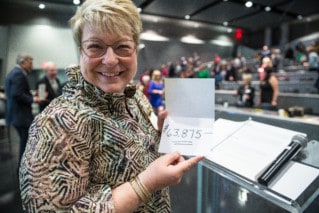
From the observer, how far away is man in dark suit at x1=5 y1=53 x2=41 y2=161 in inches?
50.3

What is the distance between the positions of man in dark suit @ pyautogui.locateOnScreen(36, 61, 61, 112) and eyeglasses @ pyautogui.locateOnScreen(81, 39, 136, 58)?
784 mm

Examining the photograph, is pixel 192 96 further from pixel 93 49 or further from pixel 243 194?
pixel 243 194

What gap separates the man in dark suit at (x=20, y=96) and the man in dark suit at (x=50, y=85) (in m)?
0.05

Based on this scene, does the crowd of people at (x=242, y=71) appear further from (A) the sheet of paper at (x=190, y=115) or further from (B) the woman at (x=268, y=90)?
(A) the sheet of paper at (x=190, y=115)

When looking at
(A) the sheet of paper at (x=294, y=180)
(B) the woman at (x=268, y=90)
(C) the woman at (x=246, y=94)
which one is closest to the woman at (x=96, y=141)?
(A) the sheet of paper at (x=294, y=180)

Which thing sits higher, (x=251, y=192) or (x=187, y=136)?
(x=187, y=136)

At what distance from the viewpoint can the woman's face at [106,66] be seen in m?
0.52

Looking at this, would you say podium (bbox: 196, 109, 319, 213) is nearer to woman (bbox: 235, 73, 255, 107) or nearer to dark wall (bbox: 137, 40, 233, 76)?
dark wall (bbox: 137, 40, 233, 76)

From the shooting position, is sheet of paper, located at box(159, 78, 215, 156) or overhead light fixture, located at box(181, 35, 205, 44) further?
overhead light fixture, located at box(181, 35, 205, 44)

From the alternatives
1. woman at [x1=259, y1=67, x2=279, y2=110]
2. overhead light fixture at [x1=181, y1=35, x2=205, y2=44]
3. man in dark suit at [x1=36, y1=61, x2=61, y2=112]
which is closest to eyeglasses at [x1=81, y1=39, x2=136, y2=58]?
man in dark suit at [x1=36, y1=61, x2=61, y2=112]

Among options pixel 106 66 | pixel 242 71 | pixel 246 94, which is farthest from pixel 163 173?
pixel 242 71

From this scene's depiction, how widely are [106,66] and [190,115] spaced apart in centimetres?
22

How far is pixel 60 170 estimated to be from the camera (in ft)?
1.47

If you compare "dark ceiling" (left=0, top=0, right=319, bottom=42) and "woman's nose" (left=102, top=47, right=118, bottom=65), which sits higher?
"dark ceiling" (left=0, top=0, right=319, bottom=42)
